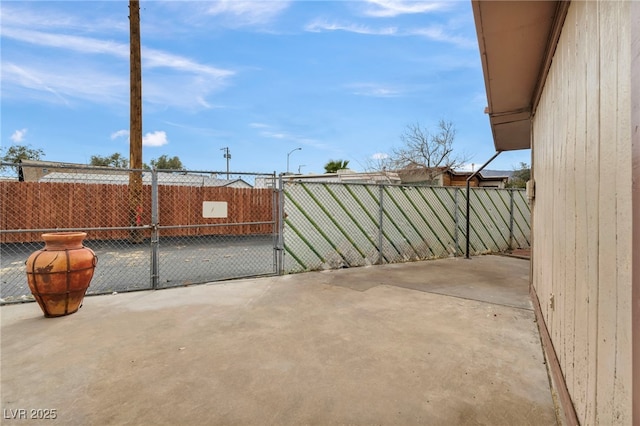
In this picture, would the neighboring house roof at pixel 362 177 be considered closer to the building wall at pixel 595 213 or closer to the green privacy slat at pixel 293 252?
the green privacy slat at pixel 293 252

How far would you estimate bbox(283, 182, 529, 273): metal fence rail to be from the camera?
6.28 metres

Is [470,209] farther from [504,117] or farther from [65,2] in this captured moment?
[65,2]

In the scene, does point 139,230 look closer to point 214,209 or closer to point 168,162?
point 214,209

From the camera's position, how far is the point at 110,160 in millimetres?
31484

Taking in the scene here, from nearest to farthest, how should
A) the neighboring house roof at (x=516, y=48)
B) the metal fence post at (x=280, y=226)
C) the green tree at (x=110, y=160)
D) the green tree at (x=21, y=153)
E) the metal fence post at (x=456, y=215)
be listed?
the neighboring house roof at (x=516, y=48) → the metal fence post at (x=280, y=226) → the metal fence post at (x=456, y=215) → the green tree at (x=21, y=153) → the green tree at (x=110, y=160)

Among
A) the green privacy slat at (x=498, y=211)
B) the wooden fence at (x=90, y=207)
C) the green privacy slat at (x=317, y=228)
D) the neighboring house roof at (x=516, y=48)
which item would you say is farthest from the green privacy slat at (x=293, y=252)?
the green privacy slat at (x=498, y=211)

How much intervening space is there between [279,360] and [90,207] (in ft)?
36.2

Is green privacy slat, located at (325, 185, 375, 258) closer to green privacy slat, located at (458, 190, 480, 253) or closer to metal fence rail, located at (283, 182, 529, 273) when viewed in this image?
metal fence rail, located at (283, 182, 529, 273)

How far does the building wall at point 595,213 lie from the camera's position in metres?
1.03

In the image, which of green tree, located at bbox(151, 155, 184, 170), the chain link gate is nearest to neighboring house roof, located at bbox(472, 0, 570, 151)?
the chain link gate

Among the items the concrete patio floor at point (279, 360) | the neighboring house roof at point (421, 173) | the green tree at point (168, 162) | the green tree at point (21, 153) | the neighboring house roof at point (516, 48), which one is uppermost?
the green tree at point (168, 162)

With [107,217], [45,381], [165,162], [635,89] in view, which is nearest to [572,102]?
[635,89]

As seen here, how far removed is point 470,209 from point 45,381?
924 cm

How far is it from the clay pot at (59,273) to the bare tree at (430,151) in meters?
14.5
